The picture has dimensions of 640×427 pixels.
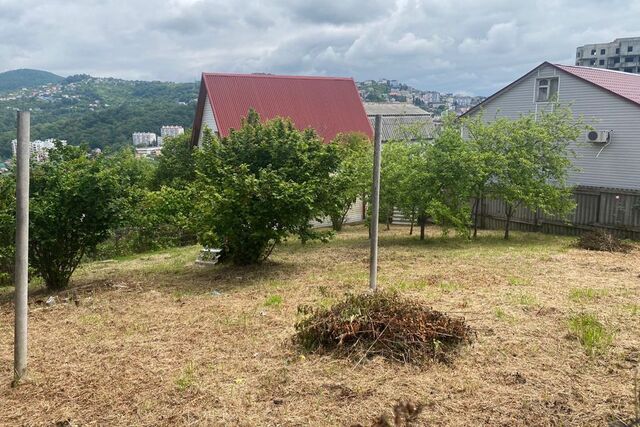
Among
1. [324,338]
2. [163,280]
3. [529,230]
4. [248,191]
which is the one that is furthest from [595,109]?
[324,338]

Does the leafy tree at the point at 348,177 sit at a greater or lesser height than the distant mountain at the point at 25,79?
lesser

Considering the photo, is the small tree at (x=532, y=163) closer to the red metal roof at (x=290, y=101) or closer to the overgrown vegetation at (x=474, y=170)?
the overgrown vegetation at (x=474, y=170)

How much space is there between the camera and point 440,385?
4.21 meters

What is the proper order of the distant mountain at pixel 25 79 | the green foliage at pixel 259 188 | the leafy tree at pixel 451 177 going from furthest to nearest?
the distant mountain at pixel 25 79 < the leafy tree at pixel 451 177 < the green foliage at pixel 259 188

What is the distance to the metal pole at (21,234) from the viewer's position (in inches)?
168

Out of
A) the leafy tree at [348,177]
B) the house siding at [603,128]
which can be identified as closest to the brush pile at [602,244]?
the leafy tree at [348,177]

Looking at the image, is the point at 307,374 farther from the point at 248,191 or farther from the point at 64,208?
the point at 64,208

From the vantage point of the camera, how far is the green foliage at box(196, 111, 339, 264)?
913 cm

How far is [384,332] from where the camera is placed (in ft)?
16.1

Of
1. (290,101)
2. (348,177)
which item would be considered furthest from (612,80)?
(348,177)

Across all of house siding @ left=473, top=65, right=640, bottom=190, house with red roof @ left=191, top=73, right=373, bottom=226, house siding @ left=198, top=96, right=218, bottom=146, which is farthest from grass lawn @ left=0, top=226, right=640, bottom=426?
house siding @ left=198, top=96, right=218, bottom=146

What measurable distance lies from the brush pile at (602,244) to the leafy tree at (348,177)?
557 centimetres

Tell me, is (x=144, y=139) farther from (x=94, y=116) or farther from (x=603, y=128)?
(x=603, y=128)

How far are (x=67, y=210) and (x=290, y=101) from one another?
19820 millimetres
